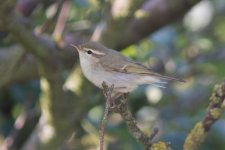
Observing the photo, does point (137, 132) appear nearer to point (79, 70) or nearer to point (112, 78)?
point (112, 78)

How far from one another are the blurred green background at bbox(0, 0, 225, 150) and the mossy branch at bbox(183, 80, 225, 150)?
0.91m

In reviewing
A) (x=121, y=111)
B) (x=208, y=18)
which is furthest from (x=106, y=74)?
(x=208, y=18)

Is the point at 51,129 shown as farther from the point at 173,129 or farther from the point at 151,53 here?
the point at 151,53

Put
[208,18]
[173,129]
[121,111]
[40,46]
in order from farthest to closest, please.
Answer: [208,18]
[173,129]
[40,46]
[121,111]

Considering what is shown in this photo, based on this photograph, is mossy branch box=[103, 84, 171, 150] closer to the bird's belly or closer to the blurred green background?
the bird's belly

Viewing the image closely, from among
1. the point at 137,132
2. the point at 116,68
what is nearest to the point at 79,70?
the point at 116,68

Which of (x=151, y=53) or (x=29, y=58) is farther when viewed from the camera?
(x=151, y=53)

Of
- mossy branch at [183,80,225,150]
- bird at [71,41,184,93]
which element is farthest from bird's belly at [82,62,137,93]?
mossy branch at [183,80,225,150]

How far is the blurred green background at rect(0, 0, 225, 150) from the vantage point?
2705mm

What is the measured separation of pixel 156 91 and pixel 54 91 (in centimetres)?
90

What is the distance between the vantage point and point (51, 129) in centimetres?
284

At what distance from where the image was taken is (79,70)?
9.05 ft

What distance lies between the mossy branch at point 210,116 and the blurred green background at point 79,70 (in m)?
0.91

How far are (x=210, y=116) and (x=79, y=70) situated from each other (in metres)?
1.17
